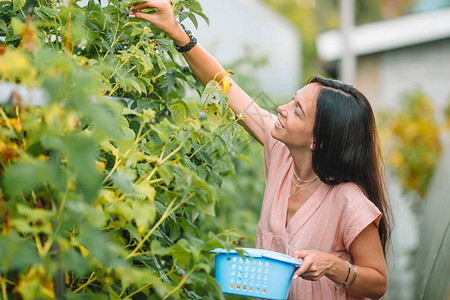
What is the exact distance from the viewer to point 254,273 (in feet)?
5.58

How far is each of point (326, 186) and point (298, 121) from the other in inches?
11.1

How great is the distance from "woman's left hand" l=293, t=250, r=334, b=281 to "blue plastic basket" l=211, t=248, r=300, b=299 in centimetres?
8

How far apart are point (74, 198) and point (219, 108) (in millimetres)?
762

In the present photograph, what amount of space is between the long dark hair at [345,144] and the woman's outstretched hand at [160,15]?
64 centimetres

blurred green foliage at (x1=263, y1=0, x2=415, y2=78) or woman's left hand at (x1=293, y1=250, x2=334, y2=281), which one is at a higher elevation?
blurred green foliage at (x1=263, y1=0, x2=415, y2=78)

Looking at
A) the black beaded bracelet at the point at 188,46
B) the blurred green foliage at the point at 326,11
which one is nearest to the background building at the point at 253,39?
the black beaded bracelet at the point at 188,46

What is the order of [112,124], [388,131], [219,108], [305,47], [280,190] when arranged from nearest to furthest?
[112,124], [219,108], [280,190], [388,131], [305,47]

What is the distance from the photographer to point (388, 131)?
27.4ft

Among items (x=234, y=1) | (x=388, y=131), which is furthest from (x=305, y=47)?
(x=234, y=1)

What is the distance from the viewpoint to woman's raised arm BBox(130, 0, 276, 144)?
2012mm

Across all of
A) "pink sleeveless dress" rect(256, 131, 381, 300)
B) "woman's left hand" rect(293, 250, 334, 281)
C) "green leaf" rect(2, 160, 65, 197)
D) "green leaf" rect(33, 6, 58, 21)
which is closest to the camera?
"green leaf" rect(2, 160, 65, 197)

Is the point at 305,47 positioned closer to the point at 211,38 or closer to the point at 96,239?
the point at 211,38

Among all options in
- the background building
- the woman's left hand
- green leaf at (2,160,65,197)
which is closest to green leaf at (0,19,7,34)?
green leaf at (2,160,65,197)

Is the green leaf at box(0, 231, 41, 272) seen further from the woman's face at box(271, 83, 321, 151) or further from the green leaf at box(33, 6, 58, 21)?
the woman's face at box(271, 83, 321, 151)
